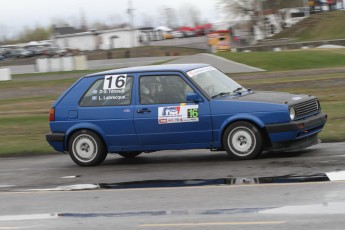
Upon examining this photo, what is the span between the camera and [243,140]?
1023 centimetres

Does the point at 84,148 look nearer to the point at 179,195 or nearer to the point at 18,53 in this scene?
the point at 179,195

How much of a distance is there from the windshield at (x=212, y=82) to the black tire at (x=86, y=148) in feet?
6.68

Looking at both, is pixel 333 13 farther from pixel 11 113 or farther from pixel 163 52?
pixel 11 113

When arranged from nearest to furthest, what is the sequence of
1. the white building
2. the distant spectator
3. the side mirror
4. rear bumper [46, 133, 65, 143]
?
the side mirror < rear bumper [46, 133, 65, 143] < the white building < the distant spectator

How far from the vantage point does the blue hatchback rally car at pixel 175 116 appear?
10133 millimetres

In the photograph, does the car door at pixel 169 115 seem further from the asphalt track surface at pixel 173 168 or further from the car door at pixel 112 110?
the asphalt track surface at pixel 173 168

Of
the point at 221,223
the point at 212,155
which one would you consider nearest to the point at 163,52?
the point at 212,155

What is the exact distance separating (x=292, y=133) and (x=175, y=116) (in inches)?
76.9

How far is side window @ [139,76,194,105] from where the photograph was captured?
10656mm

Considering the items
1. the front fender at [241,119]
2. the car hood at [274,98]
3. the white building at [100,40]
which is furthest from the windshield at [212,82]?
the white building at [100,40]

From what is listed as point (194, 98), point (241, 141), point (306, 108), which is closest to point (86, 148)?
point (194, 98)

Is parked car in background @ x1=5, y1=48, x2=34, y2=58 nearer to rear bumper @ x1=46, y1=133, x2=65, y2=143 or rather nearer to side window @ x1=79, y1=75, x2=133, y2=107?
rear bumper @ x1=46, y1=133, x2=65, y2=143

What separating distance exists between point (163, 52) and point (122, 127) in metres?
65.8

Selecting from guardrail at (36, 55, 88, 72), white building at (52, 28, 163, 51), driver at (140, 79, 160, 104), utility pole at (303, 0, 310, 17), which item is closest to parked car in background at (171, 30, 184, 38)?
white building at (52, 28, 163, 51)
